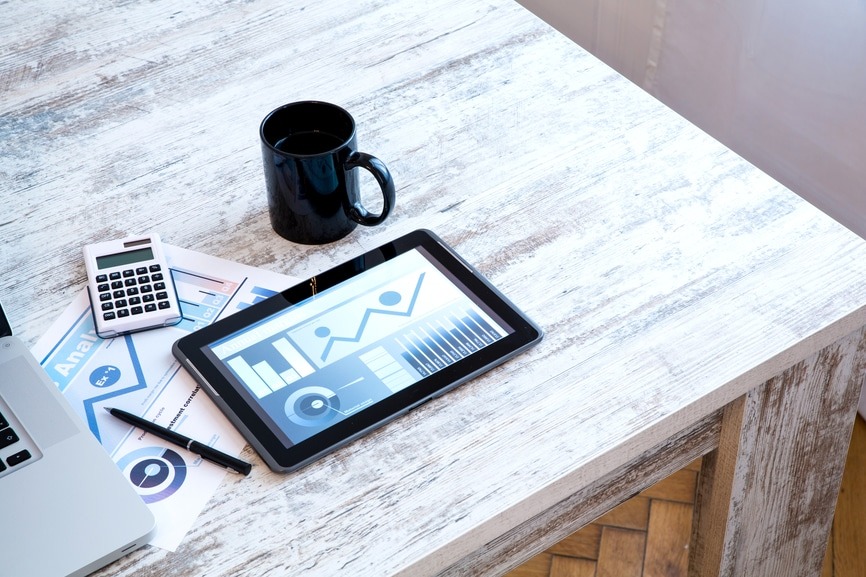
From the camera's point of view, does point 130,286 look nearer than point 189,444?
No

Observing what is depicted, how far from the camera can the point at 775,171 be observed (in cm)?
160

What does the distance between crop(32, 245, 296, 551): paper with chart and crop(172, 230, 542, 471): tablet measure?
19 millimetres

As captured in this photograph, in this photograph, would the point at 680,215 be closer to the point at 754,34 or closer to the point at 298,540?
the point at 298,540

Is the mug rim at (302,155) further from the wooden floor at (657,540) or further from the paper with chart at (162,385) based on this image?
the wooden floor at (657,540)

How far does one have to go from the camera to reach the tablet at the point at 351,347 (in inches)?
31.2

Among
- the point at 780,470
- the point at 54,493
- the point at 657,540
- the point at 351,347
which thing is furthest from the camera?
the point at 657,540

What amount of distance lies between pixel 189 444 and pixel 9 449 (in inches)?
5.6

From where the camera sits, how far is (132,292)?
889 millimetres

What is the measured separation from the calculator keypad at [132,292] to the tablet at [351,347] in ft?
0.18

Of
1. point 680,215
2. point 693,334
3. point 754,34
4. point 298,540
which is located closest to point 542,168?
point 680,215

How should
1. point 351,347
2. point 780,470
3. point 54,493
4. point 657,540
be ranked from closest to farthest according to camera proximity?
point 54,493 → point 351,347 → point 780,470 → point 657,540

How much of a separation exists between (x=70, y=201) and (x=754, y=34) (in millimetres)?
1090

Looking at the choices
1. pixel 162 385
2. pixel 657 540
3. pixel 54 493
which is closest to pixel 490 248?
pixel 162 385

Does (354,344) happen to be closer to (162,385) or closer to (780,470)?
(162,385)
